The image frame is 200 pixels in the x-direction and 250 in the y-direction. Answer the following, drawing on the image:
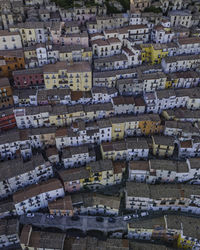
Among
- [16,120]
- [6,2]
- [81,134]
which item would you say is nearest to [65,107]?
[81,134]

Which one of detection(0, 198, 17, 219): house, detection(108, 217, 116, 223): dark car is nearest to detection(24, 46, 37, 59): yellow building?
detection(0, 198, 17, 219): house

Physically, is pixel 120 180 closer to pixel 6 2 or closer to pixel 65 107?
pixel 65 107

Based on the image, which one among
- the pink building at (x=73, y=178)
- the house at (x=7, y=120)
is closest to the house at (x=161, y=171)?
the pink building at (x=73, y=178)

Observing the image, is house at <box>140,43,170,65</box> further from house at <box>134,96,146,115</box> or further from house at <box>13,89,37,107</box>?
house at <box>13,89,37,107</box>

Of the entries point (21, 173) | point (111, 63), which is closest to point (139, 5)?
point (111, 63)

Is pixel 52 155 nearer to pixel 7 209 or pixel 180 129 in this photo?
pixel 7 209

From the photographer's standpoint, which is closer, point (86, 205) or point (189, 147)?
point (86, 205)
